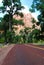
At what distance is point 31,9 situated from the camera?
243 ft

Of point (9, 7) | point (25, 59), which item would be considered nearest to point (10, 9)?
point (9, 7)

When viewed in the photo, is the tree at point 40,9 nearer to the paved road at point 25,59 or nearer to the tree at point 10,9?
the tree at point 10,9

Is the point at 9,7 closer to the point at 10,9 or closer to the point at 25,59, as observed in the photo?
the point at 10,9

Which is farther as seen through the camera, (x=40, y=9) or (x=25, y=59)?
(x=40, y=9)

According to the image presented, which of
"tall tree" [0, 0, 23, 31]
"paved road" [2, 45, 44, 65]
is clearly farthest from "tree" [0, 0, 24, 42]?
"paved road" [2, 45, 44, 65]

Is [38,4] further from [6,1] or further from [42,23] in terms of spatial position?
[6,1]

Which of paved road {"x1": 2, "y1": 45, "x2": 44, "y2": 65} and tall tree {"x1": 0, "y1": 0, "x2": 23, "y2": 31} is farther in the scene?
tall tree {"x1": 0, "y1": 0, "x2": 23, "y2": 31}

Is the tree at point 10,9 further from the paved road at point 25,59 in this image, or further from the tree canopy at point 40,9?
the paved road at point 25,59

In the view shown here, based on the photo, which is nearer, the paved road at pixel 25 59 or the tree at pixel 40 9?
the paved road at pixel 25 59

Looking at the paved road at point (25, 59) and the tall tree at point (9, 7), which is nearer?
the paved road at point (25, 59)

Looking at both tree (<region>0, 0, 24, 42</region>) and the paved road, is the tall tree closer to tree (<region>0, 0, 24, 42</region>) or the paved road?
tree (<region>0, 0, 24, 42</region>)

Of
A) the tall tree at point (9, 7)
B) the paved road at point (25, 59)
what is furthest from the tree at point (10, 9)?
the paved road at point (25, 59)

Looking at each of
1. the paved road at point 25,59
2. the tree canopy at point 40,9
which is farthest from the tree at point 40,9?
the paved road at point 25,59

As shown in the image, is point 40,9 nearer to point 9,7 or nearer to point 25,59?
point 9,7
